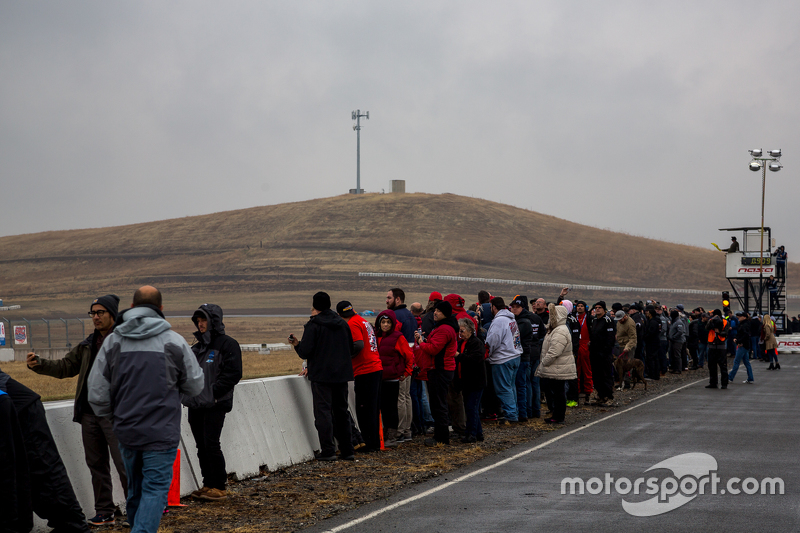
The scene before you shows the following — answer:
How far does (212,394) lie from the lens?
276 inches

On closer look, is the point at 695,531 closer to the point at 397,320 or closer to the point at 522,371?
the point at 397,320

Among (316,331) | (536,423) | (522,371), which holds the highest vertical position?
(316,331)

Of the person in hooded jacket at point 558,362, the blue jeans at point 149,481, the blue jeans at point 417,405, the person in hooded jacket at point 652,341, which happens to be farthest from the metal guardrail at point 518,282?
the blue jeans at point 149,481

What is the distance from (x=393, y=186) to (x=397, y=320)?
475ft

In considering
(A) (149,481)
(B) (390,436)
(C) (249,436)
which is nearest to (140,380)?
(A) (149,481)

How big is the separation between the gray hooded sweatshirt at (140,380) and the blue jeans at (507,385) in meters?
7.38

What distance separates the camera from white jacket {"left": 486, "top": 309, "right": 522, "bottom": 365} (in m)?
11.8

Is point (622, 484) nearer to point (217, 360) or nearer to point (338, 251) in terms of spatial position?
point (217, 360)

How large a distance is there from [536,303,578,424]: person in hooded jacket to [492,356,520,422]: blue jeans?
511mm

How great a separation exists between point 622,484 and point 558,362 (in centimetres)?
469

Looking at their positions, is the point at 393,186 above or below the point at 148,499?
above

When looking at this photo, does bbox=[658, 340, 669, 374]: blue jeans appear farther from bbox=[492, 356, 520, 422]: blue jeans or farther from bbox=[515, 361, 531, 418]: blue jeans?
bbox=[492, 356, 520, 422]: blue jeans

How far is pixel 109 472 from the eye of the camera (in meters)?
6.42

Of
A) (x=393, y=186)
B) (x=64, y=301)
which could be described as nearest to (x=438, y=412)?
(x=64, y=301)
